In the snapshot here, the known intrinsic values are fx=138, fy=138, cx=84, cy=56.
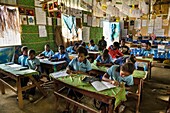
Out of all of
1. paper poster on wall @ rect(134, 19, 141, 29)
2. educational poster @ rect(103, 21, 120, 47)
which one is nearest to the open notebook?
paper poster on wall @ rect(134, 19, 141, 29)

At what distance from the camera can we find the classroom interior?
2.19m

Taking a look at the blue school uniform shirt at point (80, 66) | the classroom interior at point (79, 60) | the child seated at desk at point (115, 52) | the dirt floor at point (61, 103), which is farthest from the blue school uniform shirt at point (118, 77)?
the child seated at desk at point (115, 52)

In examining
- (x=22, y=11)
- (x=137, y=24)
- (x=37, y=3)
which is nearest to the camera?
(x=22, y=11)

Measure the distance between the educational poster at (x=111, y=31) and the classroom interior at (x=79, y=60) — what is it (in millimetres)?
85

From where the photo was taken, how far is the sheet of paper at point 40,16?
488 centimetres

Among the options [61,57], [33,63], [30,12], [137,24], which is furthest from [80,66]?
[137,24]

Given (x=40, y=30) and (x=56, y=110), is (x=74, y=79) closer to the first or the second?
(x=56, y=110)

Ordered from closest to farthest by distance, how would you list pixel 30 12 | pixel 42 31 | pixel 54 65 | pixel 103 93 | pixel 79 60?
1. pixel 103 93
2. pixel 79 60
3. pixel 54 65
4. pixel 30 12
5. pixel 42 31

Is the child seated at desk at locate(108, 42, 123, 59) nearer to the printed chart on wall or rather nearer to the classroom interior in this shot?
the classroom interior

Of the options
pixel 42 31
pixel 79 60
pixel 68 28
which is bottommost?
pixel 79 60

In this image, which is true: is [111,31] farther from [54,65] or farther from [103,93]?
[103,93]

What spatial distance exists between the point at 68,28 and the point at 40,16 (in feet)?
4.32

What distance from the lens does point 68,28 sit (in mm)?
5914

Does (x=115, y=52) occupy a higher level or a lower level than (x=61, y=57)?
higher
